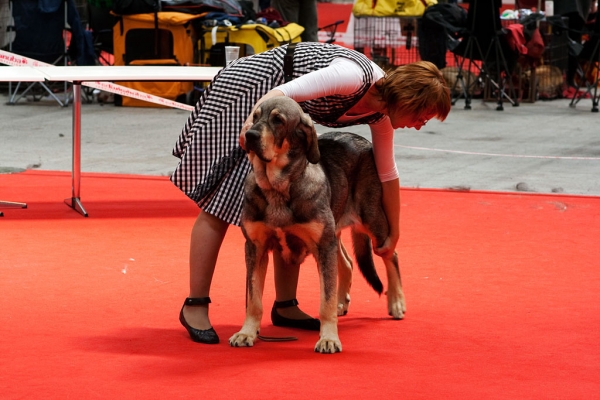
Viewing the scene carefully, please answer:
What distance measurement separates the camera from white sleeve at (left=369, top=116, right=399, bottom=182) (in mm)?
3645

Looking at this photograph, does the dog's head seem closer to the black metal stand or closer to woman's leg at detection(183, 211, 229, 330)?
woman's leg at detection(183, 211, 229, 330)

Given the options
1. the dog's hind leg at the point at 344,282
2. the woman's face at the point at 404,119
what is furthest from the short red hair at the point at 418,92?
the dog's hind leg at the point at 344,282

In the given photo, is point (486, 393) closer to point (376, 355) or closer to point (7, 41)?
point (376, 355)

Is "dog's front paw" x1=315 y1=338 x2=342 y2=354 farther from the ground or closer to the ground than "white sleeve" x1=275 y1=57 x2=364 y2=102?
closer to the ground

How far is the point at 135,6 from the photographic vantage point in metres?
10.7

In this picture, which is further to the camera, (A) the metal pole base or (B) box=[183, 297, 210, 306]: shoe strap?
(A) the metal pole base

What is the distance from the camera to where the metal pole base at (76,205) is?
5.65 meters

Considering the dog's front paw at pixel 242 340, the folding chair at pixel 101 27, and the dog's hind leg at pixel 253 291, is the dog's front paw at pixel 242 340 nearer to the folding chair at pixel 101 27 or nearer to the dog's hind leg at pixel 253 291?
the dog's hind leg at pixel 253 291

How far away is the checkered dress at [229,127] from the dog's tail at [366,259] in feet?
2.27

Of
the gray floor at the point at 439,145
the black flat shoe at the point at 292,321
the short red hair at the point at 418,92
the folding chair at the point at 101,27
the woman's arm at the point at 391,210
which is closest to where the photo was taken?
the short red hair at the point at 418,92

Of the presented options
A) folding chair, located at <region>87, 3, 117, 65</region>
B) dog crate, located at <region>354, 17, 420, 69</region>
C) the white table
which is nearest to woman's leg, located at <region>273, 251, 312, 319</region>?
the white table

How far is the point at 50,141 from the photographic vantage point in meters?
8.84

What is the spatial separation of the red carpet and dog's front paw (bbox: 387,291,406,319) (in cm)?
4

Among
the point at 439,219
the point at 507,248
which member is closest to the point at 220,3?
the point at 439,219
